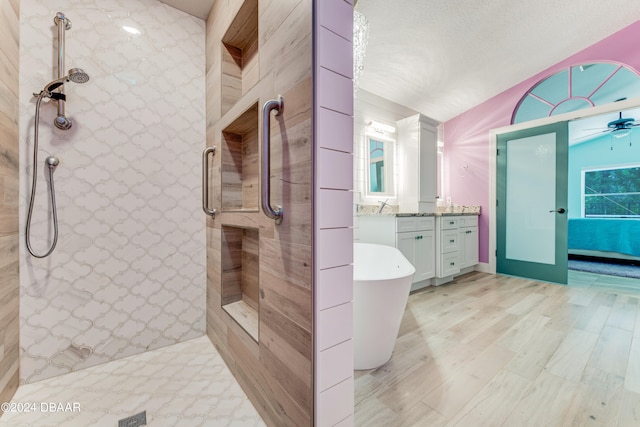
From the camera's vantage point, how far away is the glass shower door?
10.3ft

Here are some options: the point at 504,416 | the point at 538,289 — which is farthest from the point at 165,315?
the point at 538,289

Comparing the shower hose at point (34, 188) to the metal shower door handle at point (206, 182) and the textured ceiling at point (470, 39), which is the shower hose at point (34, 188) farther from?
the textured ceiling at point (470, 39)

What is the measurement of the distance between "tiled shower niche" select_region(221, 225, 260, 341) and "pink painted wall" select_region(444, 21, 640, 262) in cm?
359

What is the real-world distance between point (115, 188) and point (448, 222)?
10.7ft

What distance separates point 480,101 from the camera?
12.6 feet

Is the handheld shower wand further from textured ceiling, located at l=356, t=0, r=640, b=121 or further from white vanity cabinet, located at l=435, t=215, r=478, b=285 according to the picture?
white vanity cabinet, located at l=435, t=215, r=478, b=285

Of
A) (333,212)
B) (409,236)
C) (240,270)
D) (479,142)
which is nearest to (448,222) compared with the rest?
(409,236)

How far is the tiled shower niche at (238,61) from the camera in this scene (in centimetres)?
151

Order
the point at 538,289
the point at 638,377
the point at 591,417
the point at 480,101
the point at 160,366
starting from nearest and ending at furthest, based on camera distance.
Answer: the point at 591,417 → the point at 638,377 → the point at 160,366 → the point at 538,289 → the point at 480,101

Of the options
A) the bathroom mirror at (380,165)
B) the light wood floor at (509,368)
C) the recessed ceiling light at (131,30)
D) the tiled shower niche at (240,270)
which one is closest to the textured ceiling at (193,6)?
the recessed ceiling light at (131,30)

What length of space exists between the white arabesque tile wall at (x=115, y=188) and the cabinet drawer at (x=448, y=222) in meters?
2.61

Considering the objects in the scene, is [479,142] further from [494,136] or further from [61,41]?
[61,41]

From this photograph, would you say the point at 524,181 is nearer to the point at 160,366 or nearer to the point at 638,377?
the point at 638,377

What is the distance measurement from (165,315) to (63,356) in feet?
1.64
